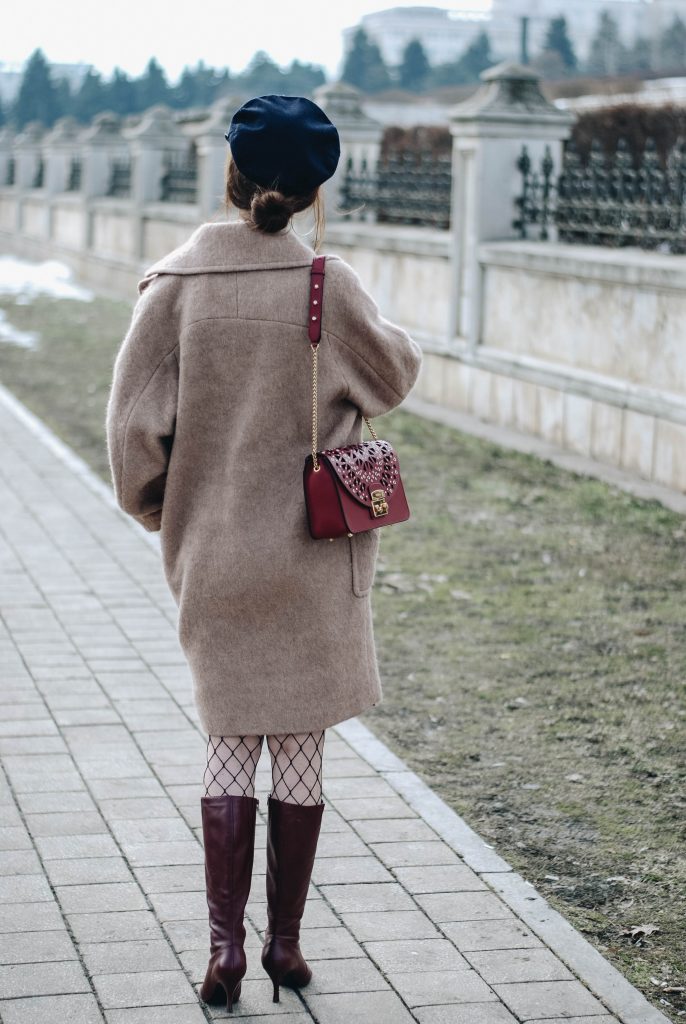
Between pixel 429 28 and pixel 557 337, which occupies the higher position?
pixel 429 28

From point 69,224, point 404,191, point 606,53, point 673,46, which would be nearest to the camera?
point 404,191

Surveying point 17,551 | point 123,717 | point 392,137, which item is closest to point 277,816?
point 123,717

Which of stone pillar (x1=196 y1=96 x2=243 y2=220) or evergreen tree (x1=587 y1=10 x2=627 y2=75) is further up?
evergreen tree (x1=587 y1=10 x2=627 y2=75)

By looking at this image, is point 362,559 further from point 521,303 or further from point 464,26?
point 464,26

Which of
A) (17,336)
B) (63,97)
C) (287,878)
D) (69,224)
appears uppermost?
(63,97)

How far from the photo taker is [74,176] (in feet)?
101

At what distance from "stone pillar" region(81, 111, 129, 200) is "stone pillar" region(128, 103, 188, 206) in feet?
12.3

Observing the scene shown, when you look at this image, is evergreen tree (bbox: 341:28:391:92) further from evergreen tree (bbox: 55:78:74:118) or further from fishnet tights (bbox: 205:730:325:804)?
fishnet tights (bbox: 205:730:325:804)

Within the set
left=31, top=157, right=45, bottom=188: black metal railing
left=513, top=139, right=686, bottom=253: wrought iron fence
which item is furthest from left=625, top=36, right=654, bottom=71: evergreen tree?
left=513, top=139, right=686, bottom=253: wrought iron fence

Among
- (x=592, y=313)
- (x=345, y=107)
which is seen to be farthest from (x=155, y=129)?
(x=592, y=313)

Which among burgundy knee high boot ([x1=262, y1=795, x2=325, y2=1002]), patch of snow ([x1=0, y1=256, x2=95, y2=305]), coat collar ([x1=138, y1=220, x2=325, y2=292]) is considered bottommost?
patch of snow ([x1=0, y1=256, x2=95, y2=305])

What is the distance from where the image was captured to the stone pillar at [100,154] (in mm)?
27375

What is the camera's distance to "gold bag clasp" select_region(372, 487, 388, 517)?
307 cm

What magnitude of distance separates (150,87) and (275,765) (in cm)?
9215
